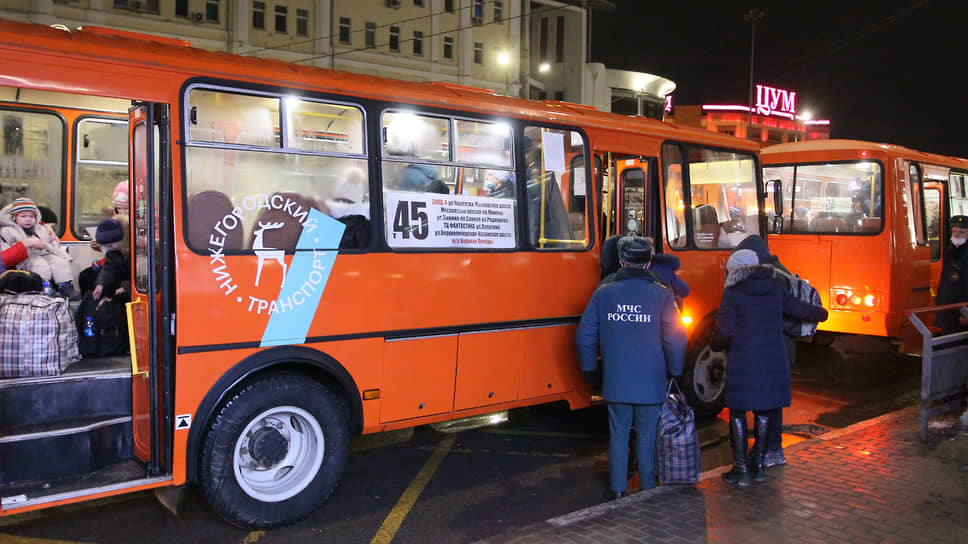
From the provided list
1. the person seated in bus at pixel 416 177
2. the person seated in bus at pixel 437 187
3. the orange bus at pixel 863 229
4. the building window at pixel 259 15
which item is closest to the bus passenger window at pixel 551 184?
the person seated in bus at pixel 437 187

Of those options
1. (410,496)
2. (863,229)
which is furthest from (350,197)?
(863,229)

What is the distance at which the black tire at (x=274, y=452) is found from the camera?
4.40 m

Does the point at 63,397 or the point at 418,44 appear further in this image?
the point at 418,44

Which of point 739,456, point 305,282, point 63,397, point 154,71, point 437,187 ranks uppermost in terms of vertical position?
point 154,71

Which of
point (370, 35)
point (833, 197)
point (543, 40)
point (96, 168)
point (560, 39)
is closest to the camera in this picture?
point (96, 168)

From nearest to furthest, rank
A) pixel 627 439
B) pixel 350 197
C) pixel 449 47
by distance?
1. pixel 350 197
2. pixel 627 439
3. pixel 449 47

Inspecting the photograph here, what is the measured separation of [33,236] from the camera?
17.9ft

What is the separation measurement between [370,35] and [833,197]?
30.6 meters

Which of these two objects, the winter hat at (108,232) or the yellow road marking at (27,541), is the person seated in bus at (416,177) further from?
the yellow road marking at (27,541)

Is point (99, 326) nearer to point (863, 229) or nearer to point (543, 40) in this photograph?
point (863, 229)

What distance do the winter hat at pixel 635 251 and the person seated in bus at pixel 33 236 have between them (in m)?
4.42

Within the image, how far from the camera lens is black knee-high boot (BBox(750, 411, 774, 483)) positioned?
5230mm

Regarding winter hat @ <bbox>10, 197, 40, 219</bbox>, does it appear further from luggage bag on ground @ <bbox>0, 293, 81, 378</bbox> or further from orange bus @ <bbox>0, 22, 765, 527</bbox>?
orange bus @ <bbox>0, 22, 765, 527</bbox>

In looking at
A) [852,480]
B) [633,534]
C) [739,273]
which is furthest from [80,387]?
[852,480]
